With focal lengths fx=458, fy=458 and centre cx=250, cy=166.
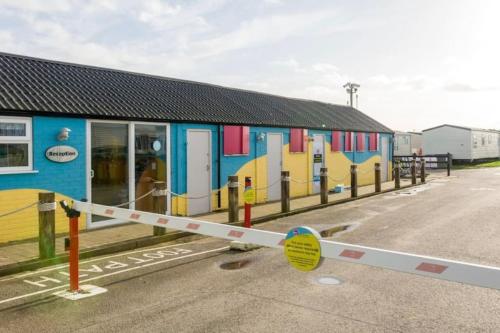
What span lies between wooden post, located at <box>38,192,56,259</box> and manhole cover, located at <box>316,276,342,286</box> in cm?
468

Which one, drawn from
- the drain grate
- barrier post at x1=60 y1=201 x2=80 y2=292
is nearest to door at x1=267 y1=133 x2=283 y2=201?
the drain grate

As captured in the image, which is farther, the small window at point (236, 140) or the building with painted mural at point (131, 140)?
the small window at point (236, 140)

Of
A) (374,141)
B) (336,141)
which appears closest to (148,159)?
(336,141)

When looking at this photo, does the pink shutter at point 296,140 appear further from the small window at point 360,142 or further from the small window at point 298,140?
the small window at point 360,142

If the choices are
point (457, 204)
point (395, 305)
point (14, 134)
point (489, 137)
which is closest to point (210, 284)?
point (395, 305)

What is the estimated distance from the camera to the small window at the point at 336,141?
21.6m

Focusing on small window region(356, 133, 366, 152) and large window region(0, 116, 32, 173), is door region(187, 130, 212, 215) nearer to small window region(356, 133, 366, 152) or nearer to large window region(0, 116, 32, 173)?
large window region(0, 116, 32, 173)

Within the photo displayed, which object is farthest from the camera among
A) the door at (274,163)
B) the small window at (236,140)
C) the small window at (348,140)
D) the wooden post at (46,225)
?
the small window at (348,140)

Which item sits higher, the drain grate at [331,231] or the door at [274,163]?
the door at [274,163]

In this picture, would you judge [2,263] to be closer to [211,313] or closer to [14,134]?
[14,134]

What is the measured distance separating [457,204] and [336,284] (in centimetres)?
1076

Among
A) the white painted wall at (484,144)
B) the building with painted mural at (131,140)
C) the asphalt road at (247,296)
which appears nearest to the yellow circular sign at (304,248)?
the asphalt road at (247,296)

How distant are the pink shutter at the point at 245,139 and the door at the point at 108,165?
15.6ft

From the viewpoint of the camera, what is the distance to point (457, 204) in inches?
609
